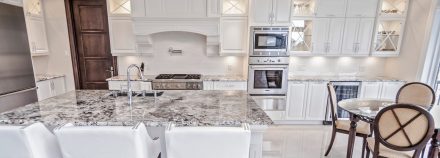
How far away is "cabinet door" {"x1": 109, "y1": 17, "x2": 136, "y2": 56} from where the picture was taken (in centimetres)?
387

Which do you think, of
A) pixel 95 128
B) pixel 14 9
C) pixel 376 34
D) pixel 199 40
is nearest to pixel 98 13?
pixel 14 9

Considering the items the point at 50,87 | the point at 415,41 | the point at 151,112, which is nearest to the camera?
the point at 151,112

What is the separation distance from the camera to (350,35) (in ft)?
12.8

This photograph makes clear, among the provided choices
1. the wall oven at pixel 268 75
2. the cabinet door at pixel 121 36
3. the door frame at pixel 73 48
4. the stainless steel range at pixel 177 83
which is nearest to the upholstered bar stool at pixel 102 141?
the stainless steel range at pixel 177 83

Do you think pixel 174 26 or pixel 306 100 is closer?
pixel 174 26

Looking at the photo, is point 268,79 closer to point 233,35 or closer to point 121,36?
point 233,35

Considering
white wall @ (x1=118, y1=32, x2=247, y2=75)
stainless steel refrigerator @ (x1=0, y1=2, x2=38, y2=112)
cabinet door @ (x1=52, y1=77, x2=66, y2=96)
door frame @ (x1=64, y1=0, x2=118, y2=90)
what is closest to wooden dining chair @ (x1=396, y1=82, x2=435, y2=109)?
white wall @ (x1=118, y1=32, x2=247, y2=75)

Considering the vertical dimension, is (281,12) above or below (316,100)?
above

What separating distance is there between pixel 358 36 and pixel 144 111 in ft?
12.8

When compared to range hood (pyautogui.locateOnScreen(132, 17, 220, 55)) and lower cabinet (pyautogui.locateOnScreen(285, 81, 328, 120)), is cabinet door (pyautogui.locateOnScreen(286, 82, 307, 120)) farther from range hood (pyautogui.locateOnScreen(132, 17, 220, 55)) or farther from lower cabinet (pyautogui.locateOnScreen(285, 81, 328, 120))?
range hood (pyautogui.locateOnScreen(132, 17, 220, 55))

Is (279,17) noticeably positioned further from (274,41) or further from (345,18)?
(345,18)

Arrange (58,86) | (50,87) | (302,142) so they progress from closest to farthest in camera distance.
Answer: (302,142) → (50,87) → (58,86)

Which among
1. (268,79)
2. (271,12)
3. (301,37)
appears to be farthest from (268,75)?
(271,12)

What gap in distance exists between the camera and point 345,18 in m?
3.82
